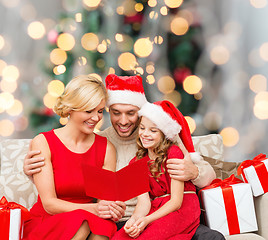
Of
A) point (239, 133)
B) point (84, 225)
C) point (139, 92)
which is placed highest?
point (139, 92)

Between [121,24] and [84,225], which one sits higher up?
[121,24]

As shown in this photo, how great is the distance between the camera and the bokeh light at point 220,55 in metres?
2.79

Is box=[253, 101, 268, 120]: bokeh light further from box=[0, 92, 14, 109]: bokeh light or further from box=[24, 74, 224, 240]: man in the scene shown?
box=[0, 92, 14, 109]: bokeh light

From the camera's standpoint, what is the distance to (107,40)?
2678 millimetres

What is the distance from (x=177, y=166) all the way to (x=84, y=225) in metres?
0.50

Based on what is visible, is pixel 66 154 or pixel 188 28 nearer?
pixel 66 154

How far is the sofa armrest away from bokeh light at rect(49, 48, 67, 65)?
67.3 inches

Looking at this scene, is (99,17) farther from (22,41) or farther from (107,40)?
(22,41)

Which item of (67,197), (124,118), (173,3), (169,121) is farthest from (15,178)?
(173,3)

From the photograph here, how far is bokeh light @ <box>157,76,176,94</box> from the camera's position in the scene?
273cm

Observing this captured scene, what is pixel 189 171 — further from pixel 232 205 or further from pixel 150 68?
pixel 150 68

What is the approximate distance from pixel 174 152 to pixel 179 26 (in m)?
1.36

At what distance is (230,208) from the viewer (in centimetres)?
172

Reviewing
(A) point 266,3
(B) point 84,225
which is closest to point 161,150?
(B) point 84,225
